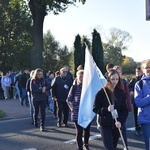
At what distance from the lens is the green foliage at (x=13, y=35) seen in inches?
1414

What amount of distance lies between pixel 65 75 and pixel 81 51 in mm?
24129

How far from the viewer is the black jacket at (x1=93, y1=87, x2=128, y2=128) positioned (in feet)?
16.6

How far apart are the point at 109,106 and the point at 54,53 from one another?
1804 inches

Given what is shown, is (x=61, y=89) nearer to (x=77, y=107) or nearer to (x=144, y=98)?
(x=77, y=107)

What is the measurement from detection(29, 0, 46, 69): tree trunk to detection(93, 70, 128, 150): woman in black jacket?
21320 mm

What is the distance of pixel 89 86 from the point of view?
5645 mm

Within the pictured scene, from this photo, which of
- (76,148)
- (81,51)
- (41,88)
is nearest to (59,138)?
(76,148)

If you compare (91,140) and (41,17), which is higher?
(41,17)

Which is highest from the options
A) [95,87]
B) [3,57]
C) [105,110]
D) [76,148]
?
[3,57]

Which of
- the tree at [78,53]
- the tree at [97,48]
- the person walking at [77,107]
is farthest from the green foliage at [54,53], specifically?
the person walking at [77,107]

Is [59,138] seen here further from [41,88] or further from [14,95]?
[14,95]

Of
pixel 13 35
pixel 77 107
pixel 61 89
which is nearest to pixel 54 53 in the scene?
pixel 13 35

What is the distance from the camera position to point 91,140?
8289mm

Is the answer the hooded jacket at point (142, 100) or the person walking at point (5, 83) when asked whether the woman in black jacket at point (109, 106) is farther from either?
the person walking at point (5, 83)
